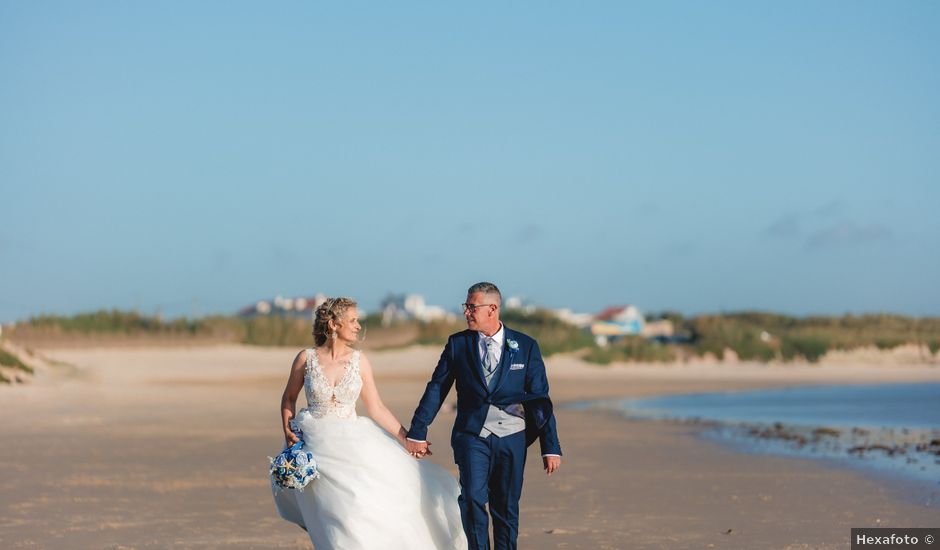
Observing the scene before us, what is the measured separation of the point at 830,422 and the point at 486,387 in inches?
716

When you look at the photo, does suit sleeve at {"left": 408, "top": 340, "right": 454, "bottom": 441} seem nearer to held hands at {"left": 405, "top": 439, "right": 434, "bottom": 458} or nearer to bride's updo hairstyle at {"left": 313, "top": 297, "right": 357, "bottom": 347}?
held hands at {"left": 405, "top": 439, "right": 434, "bottom": 458}

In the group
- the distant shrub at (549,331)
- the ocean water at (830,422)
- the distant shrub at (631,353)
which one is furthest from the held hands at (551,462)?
the distant shrub at (631,353)

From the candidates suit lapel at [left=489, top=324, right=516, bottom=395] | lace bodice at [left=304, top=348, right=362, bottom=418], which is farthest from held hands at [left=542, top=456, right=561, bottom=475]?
lace bodice at [left=304, top=348, right=362, bottom=418]

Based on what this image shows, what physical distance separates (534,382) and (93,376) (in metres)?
26.3

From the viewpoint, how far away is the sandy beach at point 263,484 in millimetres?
10148

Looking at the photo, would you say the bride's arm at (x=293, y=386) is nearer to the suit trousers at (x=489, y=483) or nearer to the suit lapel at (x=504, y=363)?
the suit trousers at (x=489, y=483)

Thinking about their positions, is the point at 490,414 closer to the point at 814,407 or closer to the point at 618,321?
the point at 814,407

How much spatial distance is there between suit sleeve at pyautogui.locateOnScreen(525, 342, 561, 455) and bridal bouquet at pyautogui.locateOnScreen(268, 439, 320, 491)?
1.39 m

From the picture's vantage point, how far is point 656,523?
10.7m

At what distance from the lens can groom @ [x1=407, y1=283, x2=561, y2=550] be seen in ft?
25.7

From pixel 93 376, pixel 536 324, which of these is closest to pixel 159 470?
pixel 93 376

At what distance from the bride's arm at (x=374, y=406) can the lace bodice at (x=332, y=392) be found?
0.24 feet

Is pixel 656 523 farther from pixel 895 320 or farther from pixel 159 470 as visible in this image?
pixel 895 320

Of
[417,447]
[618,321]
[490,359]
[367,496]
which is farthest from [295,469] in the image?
[618,321]
